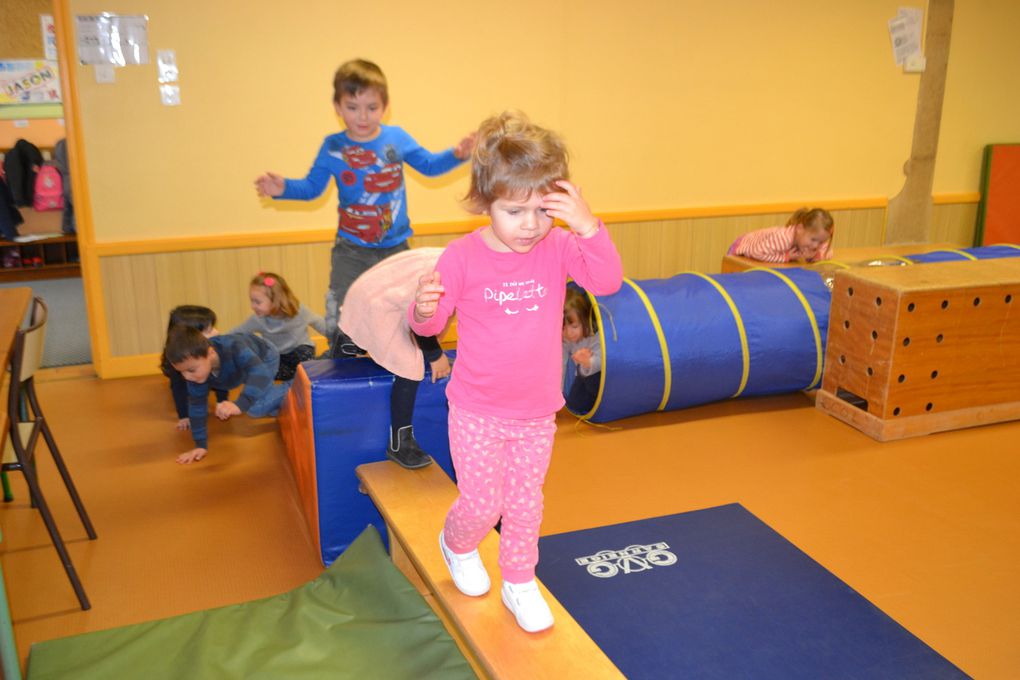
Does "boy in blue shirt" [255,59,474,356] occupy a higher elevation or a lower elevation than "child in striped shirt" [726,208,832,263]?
higher

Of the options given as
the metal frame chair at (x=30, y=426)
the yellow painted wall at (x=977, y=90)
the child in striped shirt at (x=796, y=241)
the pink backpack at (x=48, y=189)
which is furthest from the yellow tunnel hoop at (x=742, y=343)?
the pink backpack at (x=48, y=189)

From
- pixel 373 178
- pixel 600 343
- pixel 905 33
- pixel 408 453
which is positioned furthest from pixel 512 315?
pixel 905 33

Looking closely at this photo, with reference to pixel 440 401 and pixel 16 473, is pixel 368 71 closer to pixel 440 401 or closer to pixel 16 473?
pixel 440 401

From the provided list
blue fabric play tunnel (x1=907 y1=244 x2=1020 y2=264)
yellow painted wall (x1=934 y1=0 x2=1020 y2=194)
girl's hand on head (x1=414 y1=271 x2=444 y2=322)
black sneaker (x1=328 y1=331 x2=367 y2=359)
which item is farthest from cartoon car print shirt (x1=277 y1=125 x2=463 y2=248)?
yellow painted wall (x1=934 y1=0 x2=1020 y2=194)

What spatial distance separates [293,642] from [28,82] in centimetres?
672

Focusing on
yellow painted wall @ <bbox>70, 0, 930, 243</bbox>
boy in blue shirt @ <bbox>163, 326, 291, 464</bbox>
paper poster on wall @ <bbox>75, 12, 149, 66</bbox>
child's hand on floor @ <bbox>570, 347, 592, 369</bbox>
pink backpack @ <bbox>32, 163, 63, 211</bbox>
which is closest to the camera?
boy in blue shirt @ <bbox>163, 326, 291, 464</bbox>

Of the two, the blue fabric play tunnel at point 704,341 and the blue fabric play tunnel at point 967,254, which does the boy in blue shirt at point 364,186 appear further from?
the blue fabric play tunnel at point 967,254

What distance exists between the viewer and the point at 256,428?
13.9ft

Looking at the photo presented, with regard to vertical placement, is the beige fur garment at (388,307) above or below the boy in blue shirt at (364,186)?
below

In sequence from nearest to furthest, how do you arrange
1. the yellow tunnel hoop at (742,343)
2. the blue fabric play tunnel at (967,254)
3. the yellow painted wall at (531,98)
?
the yellow tunnel hoop at (742,343) → the yellow painted wall at (531,98) → the blue fabric play tunnel at (967,254)

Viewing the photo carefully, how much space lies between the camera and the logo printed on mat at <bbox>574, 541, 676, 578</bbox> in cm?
286

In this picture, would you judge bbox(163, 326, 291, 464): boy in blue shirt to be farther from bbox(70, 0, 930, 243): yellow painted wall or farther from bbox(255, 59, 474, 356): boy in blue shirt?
bbox(70, 0, 930, 243): yellow painted wall

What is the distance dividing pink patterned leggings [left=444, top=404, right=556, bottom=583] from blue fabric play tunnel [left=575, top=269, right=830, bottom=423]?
1928 mm

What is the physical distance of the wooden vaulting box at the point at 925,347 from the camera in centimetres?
388
